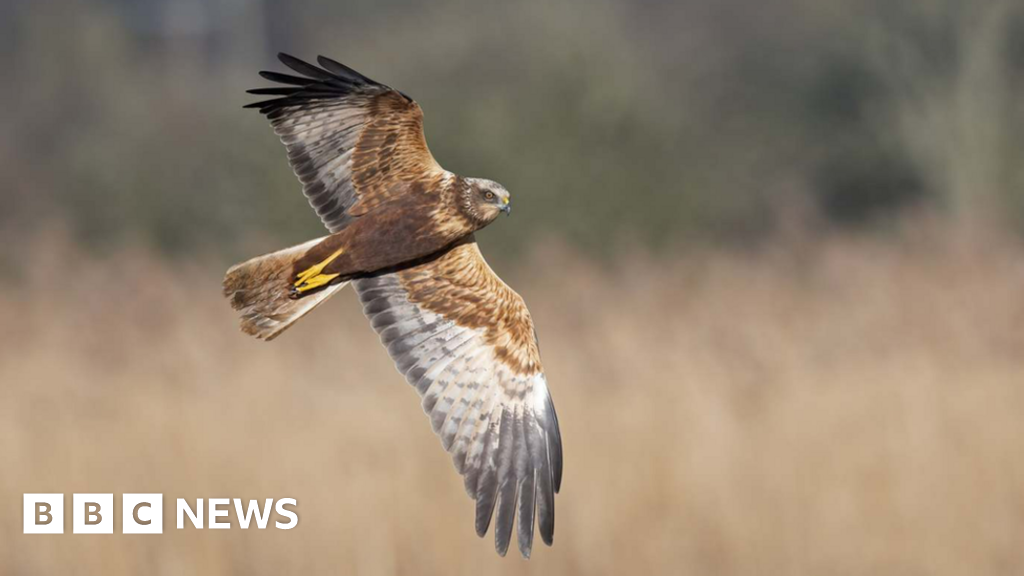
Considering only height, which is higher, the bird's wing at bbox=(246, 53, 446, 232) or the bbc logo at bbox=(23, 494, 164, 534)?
the bird's wing at bbox=(246, 53, 446, 232)

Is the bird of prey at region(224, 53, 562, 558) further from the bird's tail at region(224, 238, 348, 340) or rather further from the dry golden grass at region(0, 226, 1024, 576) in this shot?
the dry golden grass at region(0, 226, 1024, 576)

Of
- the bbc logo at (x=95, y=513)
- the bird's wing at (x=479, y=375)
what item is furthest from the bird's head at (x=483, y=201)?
the bbc logo at (x=95, y=513)

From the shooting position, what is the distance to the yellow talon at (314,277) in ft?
8.66

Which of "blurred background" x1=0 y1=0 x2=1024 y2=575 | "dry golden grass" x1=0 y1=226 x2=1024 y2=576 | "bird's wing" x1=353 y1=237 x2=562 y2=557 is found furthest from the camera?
"blurred background" x1=0 y1=0 x2=1024 y2=575

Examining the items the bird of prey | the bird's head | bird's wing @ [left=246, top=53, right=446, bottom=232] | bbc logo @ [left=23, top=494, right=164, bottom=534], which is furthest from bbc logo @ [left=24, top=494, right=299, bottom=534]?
the bird's head

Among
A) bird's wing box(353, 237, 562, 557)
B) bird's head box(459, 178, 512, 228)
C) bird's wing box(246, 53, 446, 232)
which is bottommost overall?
bird's wing box(353, 237, 562, 557)

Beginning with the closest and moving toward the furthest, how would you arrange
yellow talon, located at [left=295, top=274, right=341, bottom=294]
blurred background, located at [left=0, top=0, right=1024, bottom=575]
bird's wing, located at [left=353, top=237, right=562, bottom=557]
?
yellow talon, located at [left=295, top=274, right=341, bottom=294], bird's wing, located at [left=353, top=237, right=562, bottom=557], blurred background, located at [left=0, top=0, right=1024, bottom=575]

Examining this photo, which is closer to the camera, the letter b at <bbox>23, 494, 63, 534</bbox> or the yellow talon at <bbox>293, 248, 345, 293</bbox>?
the yellow talon at <bbox>293, 248, 345, 293</bbox>

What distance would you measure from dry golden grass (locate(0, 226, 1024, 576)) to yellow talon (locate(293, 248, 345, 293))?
348cm

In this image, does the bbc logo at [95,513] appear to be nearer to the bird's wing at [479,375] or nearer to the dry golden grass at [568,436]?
the dry golden grass at [568,436]

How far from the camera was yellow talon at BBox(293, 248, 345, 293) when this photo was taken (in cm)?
264

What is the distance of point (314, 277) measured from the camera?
2660 millimetres

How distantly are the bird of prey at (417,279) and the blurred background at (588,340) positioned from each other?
8.11 feet

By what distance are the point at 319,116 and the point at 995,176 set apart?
11993 mm
